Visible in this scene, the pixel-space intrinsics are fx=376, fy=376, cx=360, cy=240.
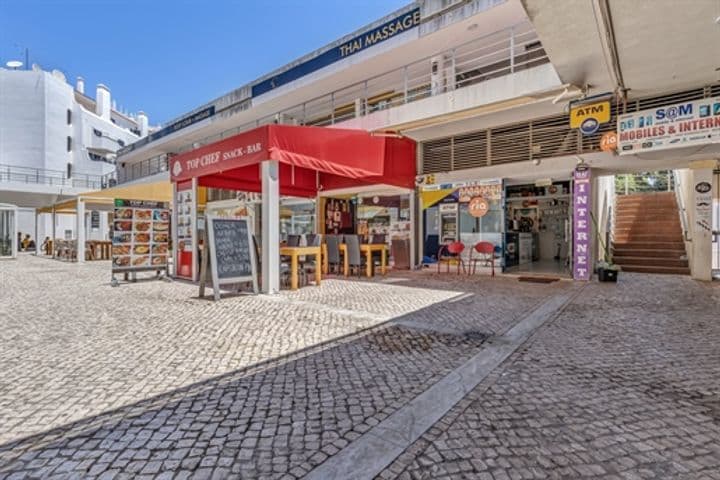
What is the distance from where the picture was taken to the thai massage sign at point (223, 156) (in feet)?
23.3

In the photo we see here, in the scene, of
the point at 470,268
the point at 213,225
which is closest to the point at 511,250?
the point at 470,268

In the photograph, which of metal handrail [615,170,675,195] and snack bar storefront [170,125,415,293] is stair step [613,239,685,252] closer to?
metal handrail [615,170,675,195]

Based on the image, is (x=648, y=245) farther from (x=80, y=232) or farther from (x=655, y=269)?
(x=80, y=232)

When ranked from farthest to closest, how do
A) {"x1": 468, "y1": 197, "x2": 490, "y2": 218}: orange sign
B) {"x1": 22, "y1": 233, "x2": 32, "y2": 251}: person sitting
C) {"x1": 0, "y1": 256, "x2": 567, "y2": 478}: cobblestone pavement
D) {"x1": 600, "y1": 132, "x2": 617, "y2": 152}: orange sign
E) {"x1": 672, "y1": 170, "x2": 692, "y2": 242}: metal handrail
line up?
{"x1": 22, "y1": 233, "x2": 32, "y2": 251}: person sitting, {"x1": 672, "y1": 170, "x2": 692, "y2": 242}: metal handrail, {"x1": 468, "y1": 197, "x2": 490, "y2": 218}: orange sign, {"x1": 600, "y1": 132, "x2": 617, "y2": 152}: orange sign, {"x1": 0, "y1": 256, "x2": 567, "y2": 478}: cobblestone pavement

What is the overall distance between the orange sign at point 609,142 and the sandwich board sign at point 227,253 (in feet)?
24.6

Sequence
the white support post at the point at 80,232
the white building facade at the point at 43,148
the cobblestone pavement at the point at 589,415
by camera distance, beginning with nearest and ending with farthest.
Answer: the cobblestone pavement at the point at 589,415 → the white support post at the point at 80,232 → the white building facade at the point at 43,148

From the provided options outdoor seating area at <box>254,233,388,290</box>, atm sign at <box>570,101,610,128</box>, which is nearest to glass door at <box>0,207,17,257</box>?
outdoor seating area at <box>254,233,388,290</box>

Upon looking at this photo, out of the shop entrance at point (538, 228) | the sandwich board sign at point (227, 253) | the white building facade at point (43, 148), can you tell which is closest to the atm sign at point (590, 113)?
the shop entrance at point (538, 228)

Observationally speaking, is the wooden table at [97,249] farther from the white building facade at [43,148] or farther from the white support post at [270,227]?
the white support post at [270,227]

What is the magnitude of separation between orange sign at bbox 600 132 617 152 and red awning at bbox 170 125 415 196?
15.7 ft

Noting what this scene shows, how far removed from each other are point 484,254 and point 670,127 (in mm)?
4796

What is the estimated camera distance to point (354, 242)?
31.7 feet

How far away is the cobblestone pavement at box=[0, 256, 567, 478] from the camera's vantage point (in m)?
2.05

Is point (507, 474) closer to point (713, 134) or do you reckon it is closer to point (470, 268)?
point (713, 134)
